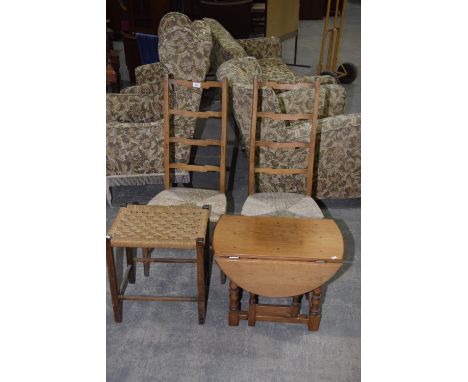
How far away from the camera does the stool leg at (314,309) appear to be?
6.92 ft

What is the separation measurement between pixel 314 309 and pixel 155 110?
2.03 m

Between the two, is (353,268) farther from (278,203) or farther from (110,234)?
(110,234)

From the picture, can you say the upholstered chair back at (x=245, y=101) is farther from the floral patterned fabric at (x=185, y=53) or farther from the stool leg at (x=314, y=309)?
the stool leg at (x=314, y=309)

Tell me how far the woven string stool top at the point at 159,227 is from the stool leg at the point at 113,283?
65mm

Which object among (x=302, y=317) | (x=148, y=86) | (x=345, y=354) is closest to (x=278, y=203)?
(x=302, y=317)

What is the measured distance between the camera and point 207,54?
288cm

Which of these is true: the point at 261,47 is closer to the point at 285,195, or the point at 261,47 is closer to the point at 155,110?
the point at 155,110

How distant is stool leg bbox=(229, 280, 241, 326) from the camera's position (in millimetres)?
2150

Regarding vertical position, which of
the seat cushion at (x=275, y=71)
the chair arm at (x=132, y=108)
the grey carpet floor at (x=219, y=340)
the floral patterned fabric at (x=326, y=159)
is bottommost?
the grey carpet floor at (x=219, y=340)

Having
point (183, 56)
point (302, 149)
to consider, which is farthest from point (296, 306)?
point (183, 56)

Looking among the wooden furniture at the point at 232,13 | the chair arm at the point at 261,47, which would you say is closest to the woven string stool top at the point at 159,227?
the chair arm at the point at 261,47

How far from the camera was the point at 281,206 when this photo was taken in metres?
2.41

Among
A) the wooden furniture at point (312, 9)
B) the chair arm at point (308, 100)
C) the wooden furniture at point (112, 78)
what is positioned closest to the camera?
the chair arm at point (308, 100)

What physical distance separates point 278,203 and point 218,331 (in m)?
0.74
